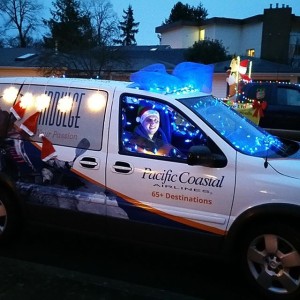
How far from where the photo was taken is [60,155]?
4141 mm

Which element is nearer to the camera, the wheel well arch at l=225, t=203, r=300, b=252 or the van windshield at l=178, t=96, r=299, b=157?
the wheel well arch at l=225, t=203, r=300, b=252

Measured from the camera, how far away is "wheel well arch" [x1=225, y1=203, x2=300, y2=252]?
3.40 meters

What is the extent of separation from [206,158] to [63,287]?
1.56 m

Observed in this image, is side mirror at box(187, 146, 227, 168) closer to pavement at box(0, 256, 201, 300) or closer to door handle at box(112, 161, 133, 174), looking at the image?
door handle at box(112, 161, 133, 174)

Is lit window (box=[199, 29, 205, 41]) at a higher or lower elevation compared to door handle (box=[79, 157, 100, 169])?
lower

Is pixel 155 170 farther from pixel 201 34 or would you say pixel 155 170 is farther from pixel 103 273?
pixel 201 34

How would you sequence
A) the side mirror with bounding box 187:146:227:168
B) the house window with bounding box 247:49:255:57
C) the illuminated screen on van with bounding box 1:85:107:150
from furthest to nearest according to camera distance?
the house window with bounding box 247:49:255:57 → the illuminated screen on van with bounding box 1:85:107:150 → the side mirror with bounding box 187:146:227:168

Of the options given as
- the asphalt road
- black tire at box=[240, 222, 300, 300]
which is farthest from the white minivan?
the asphalt road

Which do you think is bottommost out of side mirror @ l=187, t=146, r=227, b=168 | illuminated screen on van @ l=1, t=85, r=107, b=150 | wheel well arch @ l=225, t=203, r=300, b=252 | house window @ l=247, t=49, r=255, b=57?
house window @ l=247, t=49, r=255, b=57

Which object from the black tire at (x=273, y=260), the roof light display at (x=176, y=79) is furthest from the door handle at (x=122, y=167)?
the black tire at (x=273, y=260)

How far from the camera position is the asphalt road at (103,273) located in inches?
141

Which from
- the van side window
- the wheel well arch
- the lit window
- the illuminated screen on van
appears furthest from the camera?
the lit window

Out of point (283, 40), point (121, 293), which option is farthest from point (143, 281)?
point (283, 40)

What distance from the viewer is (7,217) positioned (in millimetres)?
4434
